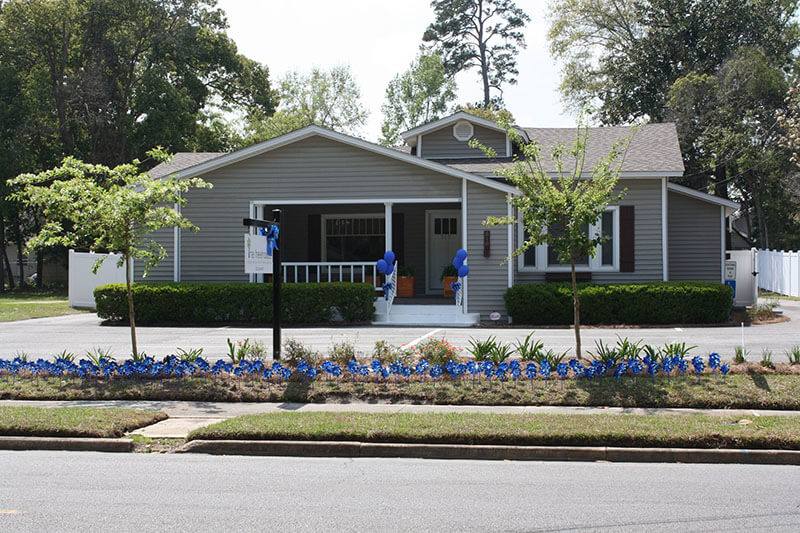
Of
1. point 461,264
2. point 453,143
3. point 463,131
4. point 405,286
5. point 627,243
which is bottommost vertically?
point 405,286

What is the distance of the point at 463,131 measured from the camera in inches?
920

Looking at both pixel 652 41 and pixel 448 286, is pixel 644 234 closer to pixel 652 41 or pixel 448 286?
pixel 448 286

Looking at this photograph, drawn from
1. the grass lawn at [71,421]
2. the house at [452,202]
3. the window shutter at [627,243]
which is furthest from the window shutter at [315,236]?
the grass lawn at [71,421]

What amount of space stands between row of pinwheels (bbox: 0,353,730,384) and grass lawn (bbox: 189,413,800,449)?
1819 mm

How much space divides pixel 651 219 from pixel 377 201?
7902 mm

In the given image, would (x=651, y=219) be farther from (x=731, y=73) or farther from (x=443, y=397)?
(x=731, y=73)

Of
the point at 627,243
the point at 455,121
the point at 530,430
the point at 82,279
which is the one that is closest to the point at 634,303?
the point at 627,243

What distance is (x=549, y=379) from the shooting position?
10.5 metres

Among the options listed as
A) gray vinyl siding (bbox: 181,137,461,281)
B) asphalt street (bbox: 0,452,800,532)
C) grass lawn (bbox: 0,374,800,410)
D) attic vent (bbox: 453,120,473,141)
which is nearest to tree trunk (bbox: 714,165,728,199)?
attic vent (bbox: 453,120,473,141)

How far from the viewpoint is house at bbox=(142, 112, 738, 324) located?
20281 mm

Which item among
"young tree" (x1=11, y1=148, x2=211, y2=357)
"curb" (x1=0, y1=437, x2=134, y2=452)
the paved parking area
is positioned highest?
"young tree" (x1=11, y1=148, x2=211, y2=357)

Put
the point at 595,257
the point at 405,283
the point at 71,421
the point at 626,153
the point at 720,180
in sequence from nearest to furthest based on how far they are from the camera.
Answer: the point at 71,421 → the point at 595,257 → the point at 626,153 → the point at 405,283 → the point at 720,180

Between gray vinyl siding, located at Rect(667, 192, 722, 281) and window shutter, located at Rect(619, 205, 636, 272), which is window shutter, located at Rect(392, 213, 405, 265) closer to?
window shutter, located at Rect(619, 205, 636, 272)

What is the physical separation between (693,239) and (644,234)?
8.48 ft
